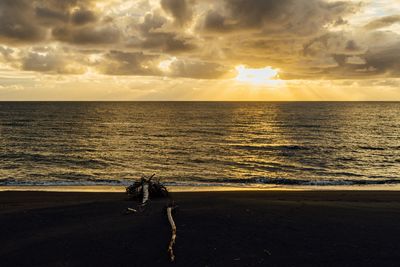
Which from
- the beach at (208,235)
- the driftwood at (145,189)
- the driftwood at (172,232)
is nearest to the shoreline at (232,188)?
the driftwood at (145,189)

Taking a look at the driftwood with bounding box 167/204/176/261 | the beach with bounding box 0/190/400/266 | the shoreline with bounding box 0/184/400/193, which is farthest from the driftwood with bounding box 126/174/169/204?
the shoreline with bounding box 0/184/400/193

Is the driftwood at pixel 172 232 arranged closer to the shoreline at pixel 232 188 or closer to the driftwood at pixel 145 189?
the driftwood at pixel 145 189

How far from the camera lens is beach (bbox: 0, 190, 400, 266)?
334 inches

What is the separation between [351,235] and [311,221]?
1.42 meters

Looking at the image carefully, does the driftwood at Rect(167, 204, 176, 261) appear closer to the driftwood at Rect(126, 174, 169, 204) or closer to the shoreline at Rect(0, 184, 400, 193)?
the driftwood at Rect(126, 174, 169, 204)

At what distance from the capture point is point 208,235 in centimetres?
977

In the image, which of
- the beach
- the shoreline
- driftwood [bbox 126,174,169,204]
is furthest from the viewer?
the shoreline

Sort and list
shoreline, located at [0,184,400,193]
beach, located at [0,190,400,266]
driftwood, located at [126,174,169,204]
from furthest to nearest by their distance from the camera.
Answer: shoreline, located at [0,184,400,193] → driftwood, located at [126,174,169,204] → beach, located at [0,190,400,266]

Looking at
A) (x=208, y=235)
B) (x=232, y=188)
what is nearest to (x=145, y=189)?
(x=208, y=235)

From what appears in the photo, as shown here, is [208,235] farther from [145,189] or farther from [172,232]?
[145,189]

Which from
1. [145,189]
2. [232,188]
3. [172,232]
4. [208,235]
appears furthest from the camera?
[232,188]

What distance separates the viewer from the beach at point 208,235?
8492 mm

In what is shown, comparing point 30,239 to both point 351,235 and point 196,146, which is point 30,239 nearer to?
point 351,235

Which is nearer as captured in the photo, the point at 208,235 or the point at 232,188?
the point at 208,235
